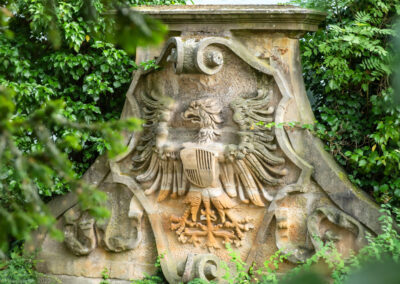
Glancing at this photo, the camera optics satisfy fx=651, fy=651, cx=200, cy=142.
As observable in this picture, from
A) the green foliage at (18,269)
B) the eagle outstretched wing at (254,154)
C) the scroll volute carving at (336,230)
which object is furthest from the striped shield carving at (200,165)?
the green foliage at (18,269)

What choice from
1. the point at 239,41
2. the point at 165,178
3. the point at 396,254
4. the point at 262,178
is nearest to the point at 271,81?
the point at 239,41

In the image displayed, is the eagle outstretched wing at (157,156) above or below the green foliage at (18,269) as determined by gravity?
above

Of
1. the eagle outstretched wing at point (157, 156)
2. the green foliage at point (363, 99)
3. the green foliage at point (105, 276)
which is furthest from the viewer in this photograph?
the green foliage at point (105, 276)

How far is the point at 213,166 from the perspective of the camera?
15.1 ft

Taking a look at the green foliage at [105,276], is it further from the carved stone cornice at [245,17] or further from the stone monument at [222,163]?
the carved stone cornice at [245,17]

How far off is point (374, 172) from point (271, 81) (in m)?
0.98

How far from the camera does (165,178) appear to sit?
485 cm

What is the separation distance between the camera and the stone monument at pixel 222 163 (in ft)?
15.0

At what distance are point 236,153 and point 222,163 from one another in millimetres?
135

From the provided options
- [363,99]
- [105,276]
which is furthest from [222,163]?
[105,276]

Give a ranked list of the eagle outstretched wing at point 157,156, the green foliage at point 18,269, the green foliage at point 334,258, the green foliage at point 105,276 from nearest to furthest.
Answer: the green foliage at point 334,258 → the eagle outstretched wing at point 157,156 → the green foliage at point 18,269 → the green foliage at point 105,276

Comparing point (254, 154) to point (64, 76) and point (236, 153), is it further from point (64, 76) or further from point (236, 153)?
point (64, 76)

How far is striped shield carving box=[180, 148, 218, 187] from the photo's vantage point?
15.1ft

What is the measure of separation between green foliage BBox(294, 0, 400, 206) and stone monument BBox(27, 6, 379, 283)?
165mm
